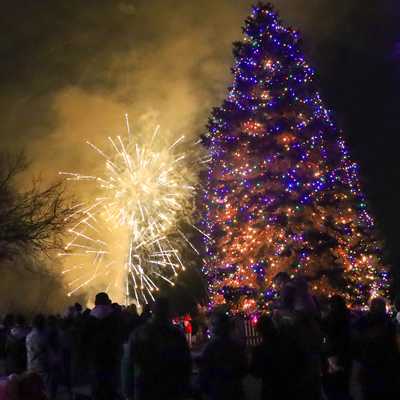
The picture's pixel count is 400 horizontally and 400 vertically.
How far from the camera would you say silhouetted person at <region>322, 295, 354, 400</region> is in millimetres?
5957

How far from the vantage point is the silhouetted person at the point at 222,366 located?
187 inches

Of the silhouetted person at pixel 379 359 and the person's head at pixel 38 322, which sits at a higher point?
the person's head at pixel 38 322

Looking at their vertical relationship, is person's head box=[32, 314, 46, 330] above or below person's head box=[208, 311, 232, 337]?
above

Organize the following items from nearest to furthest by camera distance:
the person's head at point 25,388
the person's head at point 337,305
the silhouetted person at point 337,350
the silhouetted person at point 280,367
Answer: the person's head at point 25,388
the silhouetted person at point 280,367
the silhouetted person at point 337,350
the person's head at point 337,305

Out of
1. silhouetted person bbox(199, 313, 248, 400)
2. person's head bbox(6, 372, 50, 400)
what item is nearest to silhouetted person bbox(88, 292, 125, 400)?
silhouetted person bbox(199, 313, 248, 400)

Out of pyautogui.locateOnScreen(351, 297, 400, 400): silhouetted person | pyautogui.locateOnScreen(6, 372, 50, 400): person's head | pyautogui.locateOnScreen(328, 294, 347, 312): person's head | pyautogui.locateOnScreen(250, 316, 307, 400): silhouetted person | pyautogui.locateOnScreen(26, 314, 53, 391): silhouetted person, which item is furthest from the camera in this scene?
pyautogui.locateOnScreen(26, 314, 53, 391): silhouetted person

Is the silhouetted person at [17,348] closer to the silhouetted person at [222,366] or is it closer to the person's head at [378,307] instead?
the silhouetted person at [222,366]

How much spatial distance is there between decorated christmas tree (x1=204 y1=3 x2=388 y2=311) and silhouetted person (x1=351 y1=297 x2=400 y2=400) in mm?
10586

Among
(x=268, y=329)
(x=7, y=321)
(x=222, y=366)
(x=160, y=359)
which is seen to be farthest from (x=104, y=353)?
(x=7, y=321)

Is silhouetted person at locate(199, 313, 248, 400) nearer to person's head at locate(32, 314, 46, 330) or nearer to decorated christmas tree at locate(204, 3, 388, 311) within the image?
person's head at locate(32, 314, 46, 330)

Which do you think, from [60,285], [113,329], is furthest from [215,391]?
[60,285]

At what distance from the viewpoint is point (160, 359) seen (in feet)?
15.8

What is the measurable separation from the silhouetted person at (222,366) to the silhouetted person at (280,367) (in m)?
0.16

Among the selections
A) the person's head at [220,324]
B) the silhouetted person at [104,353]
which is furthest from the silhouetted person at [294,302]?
the silhouetted person at [104,353]
